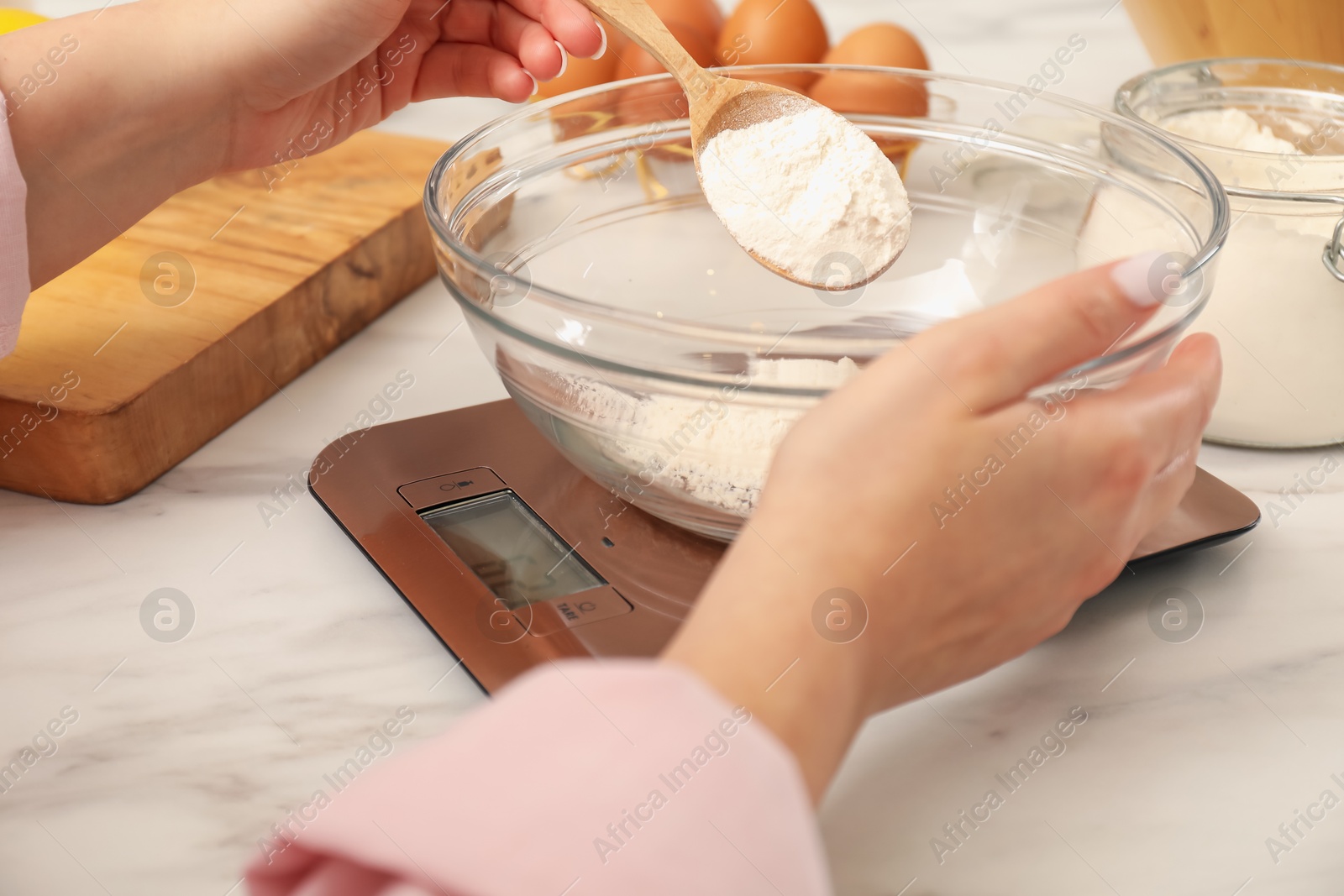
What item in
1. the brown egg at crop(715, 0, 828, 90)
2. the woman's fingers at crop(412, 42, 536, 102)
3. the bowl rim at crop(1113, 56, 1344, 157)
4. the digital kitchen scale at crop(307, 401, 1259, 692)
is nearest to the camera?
the digital kitchen scale at crop(307, 401, 1259, 692)

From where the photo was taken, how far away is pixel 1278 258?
733 millimetres

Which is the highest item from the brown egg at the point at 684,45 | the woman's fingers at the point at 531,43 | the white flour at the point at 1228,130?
the woman's fingers at the point at 531,43

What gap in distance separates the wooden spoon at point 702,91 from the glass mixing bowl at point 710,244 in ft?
0.22

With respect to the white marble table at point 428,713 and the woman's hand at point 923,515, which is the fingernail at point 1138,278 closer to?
the woman's hand at point 923,515

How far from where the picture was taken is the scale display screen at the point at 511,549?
64cm

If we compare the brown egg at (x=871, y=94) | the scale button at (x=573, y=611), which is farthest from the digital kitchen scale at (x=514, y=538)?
the brown egg at (x=871, y=94)

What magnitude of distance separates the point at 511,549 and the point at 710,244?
0.37 metres

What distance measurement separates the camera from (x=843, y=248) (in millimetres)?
747

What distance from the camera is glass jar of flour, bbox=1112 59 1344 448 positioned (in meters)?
0.73

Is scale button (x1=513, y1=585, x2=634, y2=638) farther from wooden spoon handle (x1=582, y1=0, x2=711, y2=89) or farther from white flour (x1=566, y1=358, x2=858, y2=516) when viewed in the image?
wooden spoon handle (x1=582, y1=0, x2=711, y2=89)

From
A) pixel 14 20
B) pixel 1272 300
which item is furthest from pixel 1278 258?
pixel 14 20

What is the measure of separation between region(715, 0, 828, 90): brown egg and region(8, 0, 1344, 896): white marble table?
23.9 inches

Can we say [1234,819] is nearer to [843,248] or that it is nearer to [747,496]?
[747,496]

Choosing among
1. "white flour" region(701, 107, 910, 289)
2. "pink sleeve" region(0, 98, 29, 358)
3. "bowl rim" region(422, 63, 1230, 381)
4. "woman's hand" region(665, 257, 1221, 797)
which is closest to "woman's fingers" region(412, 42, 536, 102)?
"bowl rim" region(422, 63, 1230, 381)
